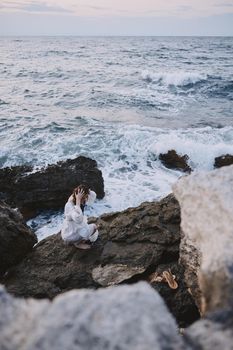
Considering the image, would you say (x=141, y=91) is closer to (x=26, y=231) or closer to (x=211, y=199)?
(x=26, y=231)

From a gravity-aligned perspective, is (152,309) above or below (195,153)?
above

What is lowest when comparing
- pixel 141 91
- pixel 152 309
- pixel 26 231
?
pixel 141 91

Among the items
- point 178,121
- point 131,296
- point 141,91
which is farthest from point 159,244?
point 141,91

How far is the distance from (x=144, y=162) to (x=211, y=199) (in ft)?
34.0

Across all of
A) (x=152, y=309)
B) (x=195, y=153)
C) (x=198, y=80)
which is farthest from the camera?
(x=198, y=80)

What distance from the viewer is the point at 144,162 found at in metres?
12.7

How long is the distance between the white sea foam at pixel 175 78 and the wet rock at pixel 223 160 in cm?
1803

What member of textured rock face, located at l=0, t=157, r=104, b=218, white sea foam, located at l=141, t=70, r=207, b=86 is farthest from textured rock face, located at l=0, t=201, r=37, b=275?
white sea foam, located at l=141, t=70, r=207, b=86

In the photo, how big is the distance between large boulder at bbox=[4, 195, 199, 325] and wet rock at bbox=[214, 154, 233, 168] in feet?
20.0

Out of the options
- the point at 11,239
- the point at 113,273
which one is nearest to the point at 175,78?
the point at 11,239

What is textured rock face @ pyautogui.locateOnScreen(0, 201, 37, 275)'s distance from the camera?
5.80 meters

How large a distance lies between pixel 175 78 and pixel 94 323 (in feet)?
100.0

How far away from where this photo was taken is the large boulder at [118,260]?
5.18 m

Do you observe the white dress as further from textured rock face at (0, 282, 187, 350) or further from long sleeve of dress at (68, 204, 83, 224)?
textured rock face at (0, 282, 187, 350)
